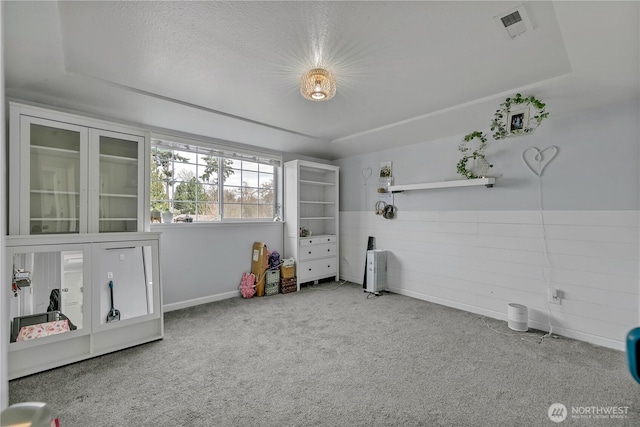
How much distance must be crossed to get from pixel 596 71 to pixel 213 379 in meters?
3.66

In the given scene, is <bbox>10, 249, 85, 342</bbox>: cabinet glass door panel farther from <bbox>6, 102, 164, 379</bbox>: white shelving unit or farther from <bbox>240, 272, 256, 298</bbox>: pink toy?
<bbox>240, 272, 256, 298</bbox>: pink toy

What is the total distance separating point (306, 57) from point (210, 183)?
8.25ft

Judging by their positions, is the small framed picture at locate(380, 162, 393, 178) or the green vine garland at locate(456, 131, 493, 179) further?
the small framed picture at locate(380, 162, 393, 178)

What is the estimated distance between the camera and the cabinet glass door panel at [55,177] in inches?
95.1

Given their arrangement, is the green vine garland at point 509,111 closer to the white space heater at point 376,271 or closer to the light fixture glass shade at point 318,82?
the light fixture glass shade at point 318,82

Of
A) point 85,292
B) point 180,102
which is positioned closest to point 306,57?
point 180,102

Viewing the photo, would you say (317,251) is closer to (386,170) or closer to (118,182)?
(386,170)

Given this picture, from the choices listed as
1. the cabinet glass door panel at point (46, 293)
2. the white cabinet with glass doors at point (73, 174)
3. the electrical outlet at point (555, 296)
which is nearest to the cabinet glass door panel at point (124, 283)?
the cabinet glass door panel at point (46, 293)

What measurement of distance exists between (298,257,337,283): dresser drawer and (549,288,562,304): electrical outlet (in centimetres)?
299

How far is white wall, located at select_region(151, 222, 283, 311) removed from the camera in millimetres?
3562

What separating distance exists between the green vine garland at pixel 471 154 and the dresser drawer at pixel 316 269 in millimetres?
2528

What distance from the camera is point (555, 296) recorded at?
292 centimetres

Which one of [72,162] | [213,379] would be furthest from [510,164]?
[72,162]

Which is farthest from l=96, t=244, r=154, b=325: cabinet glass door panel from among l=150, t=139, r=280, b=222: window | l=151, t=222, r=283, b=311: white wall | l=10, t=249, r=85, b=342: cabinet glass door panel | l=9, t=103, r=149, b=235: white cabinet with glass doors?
l=150, t=139, r=280, b=222: window
